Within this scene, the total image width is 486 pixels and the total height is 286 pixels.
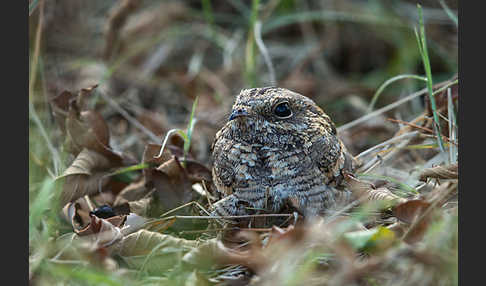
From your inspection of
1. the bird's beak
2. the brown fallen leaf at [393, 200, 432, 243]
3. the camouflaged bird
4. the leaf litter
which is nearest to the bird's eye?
the camouflaged bird

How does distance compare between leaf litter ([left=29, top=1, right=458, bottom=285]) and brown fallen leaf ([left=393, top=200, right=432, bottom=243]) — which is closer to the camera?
leaf litter ([left=29, top=1, right=458, bottom=285])

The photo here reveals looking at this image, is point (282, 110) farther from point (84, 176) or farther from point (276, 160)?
point (84, 176)

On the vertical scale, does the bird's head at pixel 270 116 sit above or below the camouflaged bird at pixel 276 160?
above

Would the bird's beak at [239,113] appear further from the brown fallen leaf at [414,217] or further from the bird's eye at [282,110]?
the brown fallen leaf at [414,217]

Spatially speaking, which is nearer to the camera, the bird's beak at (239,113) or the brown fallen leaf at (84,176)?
the bird's beak at (239,113)

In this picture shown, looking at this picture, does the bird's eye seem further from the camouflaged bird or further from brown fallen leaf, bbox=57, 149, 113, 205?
brown fallen leaf, bbox=57, 149, 113, 205

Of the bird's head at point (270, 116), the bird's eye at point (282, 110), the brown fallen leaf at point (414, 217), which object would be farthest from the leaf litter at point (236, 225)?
the bird's eye at point (282, 110)

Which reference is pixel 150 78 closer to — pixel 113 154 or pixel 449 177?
pixel 113 154

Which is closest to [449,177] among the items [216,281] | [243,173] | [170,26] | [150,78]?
[243,173]
